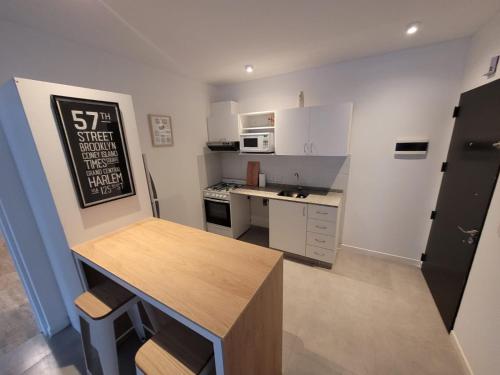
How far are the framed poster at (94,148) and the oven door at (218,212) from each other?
1680mm

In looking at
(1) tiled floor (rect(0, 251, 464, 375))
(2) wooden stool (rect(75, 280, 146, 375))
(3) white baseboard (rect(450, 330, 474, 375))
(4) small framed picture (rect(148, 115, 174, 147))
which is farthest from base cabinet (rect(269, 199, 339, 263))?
(2) wooden stool (rect(75, 280, 146, 375))

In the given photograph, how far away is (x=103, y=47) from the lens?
1.90 meters

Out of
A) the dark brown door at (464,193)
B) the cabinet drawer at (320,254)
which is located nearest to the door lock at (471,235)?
the dark brown door at (464,193)

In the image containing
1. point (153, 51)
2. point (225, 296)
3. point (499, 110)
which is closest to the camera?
point (225, 296)

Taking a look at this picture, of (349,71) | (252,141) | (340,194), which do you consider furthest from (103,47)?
(340,194)

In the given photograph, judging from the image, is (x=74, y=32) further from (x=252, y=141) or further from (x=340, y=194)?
(x=340, y=194)

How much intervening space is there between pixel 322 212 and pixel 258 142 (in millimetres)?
1365

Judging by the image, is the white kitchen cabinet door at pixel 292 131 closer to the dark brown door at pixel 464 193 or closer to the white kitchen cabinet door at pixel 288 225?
the white kitchen cabinet door at pixel 288 225

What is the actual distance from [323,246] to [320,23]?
239 cm

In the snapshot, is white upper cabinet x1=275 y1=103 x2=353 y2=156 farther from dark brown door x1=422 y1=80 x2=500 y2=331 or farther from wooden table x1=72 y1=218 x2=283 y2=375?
wooden table x1=72 y1=218 x2=283 y2=375

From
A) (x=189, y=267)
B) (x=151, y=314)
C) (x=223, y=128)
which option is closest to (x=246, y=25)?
(x=223, y=128)

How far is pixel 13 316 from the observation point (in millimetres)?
1939

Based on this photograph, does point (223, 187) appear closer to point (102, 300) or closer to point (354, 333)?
point (102, 300)

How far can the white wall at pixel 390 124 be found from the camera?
2.13 meters
